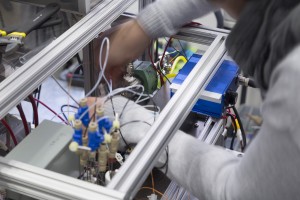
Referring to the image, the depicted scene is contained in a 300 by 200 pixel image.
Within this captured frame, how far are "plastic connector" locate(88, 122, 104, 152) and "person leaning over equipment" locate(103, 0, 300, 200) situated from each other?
5.2 inches

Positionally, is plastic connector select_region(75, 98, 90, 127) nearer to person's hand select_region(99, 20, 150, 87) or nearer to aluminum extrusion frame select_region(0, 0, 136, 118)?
aluminum extrusion frame select_region(0, 0, 136, 118)

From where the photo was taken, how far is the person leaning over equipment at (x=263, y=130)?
0.70 metres

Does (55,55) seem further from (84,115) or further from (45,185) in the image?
(45,185)

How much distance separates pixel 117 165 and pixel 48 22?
51cm

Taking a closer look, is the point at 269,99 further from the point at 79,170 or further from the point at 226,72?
the point at 226,72

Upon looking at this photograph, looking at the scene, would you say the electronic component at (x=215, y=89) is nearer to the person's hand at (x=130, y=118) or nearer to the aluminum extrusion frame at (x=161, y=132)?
the aluminum extrusion frame at (x=161, y=132)

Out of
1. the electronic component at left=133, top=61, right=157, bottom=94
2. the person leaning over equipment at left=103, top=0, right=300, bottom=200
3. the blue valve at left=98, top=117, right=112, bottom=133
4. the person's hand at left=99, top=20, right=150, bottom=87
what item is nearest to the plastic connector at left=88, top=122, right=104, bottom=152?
the blue valve at left=98, top=117, right=112, bottom=133

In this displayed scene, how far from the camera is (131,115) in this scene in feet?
3.34

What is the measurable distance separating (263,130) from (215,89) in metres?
0.53

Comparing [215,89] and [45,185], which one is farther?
[215,89]

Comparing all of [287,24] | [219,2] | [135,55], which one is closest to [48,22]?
[135,55]

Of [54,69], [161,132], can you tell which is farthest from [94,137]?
[54,69]

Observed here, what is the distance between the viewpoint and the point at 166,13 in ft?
3.79

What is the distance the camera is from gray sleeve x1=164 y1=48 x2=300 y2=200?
688mm
